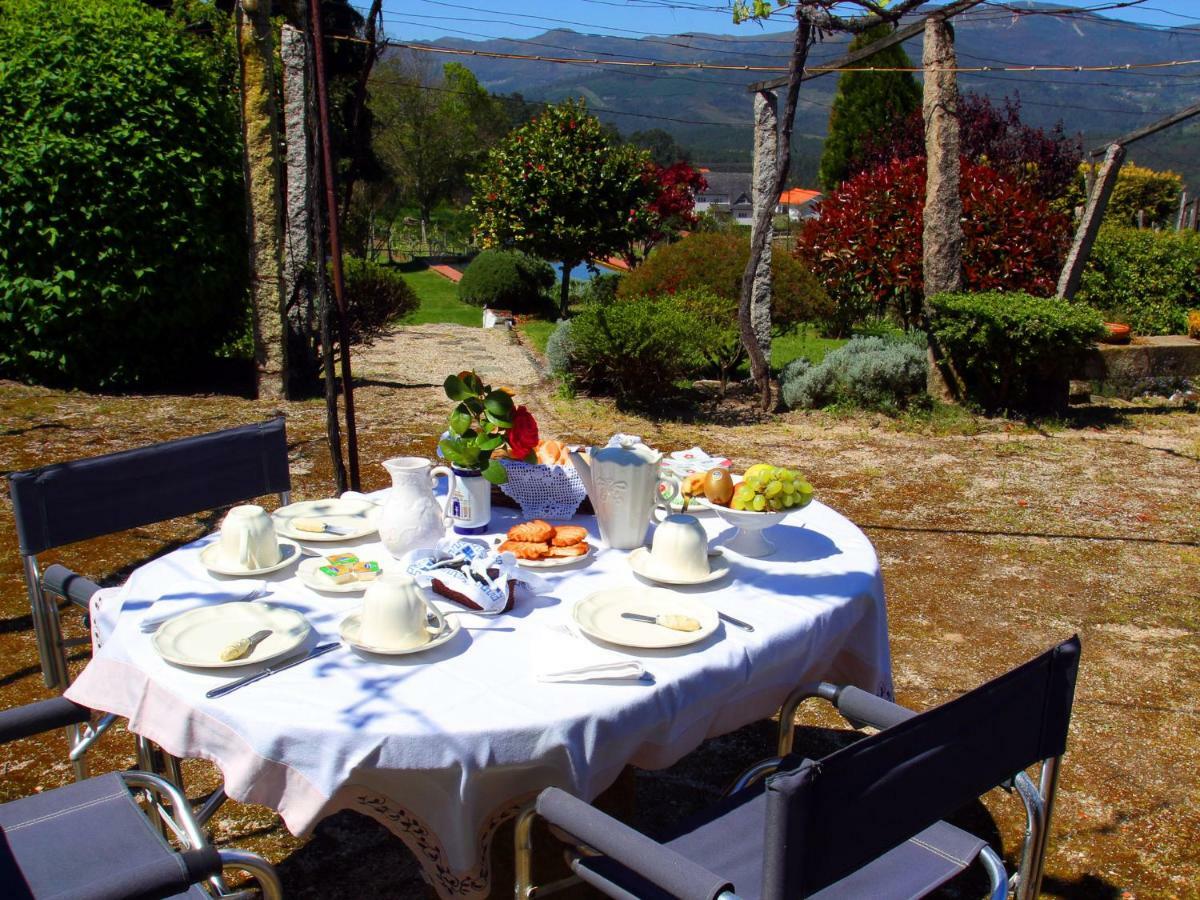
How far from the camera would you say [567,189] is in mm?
13734

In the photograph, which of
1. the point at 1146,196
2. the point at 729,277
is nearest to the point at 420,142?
the point at 1146,196

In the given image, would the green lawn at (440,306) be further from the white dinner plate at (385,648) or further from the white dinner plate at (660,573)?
the white dinner plate at (385,648)

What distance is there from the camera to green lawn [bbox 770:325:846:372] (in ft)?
34.0

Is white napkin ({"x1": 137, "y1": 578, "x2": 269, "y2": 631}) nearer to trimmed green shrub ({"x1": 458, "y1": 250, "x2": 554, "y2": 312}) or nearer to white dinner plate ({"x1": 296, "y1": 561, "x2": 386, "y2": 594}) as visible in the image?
white dinner plate ({"x1": 296, "y1": 561, "x2": 386, "y2": 594})

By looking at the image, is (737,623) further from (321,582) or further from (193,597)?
(193,597)

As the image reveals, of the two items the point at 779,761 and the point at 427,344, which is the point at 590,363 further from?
the point at 779,761

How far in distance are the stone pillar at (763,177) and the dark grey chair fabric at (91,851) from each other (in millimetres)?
6722

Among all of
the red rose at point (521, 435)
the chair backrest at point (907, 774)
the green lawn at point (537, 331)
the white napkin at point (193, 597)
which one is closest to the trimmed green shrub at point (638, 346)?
the green lawn at point (537, 331)

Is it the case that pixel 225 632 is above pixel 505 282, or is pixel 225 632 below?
above

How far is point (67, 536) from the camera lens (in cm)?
271

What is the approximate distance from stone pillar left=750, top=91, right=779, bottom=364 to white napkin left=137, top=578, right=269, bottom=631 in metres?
6.27

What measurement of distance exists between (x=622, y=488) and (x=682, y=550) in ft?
0.81

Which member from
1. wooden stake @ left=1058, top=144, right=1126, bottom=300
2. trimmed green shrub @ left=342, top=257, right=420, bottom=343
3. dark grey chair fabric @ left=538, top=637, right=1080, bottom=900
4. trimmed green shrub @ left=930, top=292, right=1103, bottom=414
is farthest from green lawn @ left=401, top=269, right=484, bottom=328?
dark grey chair fabric @ left=538, top=637, right=1080, bottom=900

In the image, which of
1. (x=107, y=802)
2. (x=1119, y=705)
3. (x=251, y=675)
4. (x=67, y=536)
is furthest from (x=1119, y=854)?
(x=67, y=536)
